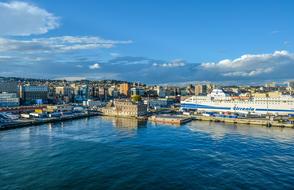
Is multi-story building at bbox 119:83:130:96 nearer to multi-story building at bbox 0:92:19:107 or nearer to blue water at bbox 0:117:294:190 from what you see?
multi-story building at bbox 0:92:19:107

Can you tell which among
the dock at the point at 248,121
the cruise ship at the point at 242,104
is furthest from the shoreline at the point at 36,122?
the cruise ship at the point at 242,104

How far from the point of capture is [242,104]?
4534 centimetres

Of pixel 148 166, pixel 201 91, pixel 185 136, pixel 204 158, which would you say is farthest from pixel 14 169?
pixel 201 91

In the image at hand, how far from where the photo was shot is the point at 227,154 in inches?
773

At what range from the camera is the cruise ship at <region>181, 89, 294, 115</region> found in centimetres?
4159

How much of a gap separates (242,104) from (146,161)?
106ft

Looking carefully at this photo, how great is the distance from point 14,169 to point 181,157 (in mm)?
10889

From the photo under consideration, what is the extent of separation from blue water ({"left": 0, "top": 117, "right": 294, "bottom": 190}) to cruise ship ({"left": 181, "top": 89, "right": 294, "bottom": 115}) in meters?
16.3

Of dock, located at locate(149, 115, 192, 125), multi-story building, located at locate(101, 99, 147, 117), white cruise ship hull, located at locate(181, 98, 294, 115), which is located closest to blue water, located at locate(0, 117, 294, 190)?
dock, located at locate(149, 115, 192, 125)

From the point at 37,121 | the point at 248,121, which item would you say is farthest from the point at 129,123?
the point at 248,121

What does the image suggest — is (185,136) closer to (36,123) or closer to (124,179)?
(124,179)

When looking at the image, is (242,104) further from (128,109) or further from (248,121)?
(128,109)

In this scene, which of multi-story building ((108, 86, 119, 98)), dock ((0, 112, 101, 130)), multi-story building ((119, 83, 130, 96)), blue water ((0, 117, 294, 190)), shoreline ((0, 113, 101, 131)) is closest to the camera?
blue water ((0, 117, 294, 190))

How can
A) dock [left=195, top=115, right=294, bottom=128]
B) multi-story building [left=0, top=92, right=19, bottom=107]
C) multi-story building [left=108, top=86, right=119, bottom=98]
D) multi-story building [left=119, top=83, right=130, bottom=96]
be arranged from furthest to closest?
multi-story building [left=119, top=83, right=130, bottom=96]
multi-story building [left=108, top=86, right=119, bottom=98]
multi-story building [left=0, top=92, right=19, bottom=107]
dock [left=195, top=115, right=294, bottom=128]
